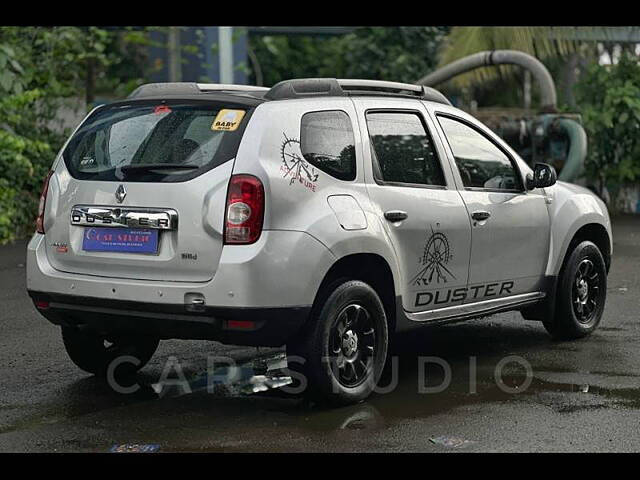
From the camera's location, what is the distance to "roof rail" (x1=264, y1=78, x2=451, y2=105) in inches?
262

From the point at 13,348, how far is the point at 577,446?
429cm

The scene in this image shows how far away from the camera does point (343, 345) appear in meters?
6.64

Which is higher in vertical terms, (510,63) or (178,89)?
(510,63)

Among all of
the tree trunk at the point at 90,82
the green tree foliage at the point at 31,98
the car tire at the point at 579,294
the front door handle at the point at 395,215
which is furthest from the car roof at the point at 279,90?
the tree trunk at the point at 90,82

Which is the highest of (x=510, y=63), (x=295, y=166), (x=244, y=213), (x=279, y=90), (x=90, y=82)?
(x=510, y=63)

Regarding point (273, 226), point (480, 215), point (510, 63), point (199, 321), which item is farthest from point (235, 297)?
point (510, 63)

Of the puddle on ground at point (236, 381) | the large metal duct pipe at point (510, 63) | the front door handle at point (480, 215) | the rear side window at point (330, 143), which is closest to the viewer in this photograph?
the rear side window at point (330, 143)

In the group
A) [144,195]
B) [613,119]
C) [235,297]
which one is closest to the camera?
[235,297]

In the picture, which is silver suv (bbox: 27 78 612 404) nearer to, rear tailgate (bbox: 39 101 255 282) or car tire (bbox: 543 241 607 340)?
rear tailgate (bbox: 39 101 255 282)

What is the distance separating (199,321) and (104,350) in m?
1.39

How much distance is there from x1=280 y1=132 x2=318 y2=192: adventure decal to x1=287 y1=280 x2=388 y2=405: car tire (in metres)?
0.58

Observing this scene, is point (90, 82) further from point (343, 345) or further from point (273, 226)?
point (273, 226)

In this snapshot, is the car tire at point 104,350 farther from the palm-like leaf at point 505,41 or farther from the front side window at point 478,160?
the palm-like leaf at point 505,41

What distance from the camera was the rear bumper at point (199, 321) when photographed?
618 centimetres
